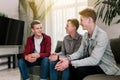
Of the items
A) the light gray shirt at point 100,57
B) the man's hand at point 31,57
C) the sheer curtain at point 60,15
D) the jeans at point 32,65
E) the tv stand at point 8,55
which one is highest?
the sheer curtain at point 60,15

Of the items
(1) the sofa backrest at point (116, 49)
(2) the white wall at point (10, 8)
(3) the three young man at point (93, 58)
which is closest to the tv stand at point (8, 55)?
(2) the white wall at point (10, 8)

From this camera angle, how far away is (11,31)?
587 cm

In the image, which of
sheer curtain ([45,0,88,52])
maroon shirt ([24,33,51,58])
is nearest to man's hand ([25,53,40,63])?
maroon shirt ([24,33,51,58])

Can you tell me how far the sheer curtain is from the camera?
551 centimetres

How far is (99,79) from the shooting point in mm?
1895

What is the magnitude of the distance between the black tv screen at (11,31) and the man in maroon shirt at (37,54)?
7.93 feet

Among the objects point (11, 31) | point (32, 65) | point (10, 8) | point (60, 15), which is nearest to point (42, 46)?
point (32, 65)

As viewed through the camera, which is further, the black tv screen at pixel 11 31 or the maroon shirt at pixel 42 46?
the black tv screen at pixel 11 31

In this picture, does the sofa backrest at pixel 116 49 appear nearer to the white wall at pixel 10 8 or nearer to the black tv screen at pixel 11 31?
the black tv screen at pixel 11 31

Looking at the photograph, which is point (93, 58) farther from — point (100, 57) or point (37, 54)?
point (37, 54)

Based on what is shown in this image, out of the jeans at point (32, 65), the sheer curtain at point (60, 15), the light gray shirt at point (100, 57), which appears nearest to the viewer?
the light gray shirt at point (100, 57)

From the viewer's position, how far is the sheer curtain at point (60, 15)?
5.51m

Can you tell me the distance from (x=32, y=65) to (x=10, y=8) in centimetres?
346

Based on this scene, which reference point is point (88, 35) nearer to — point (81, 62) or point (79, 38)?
point (81, 62)
